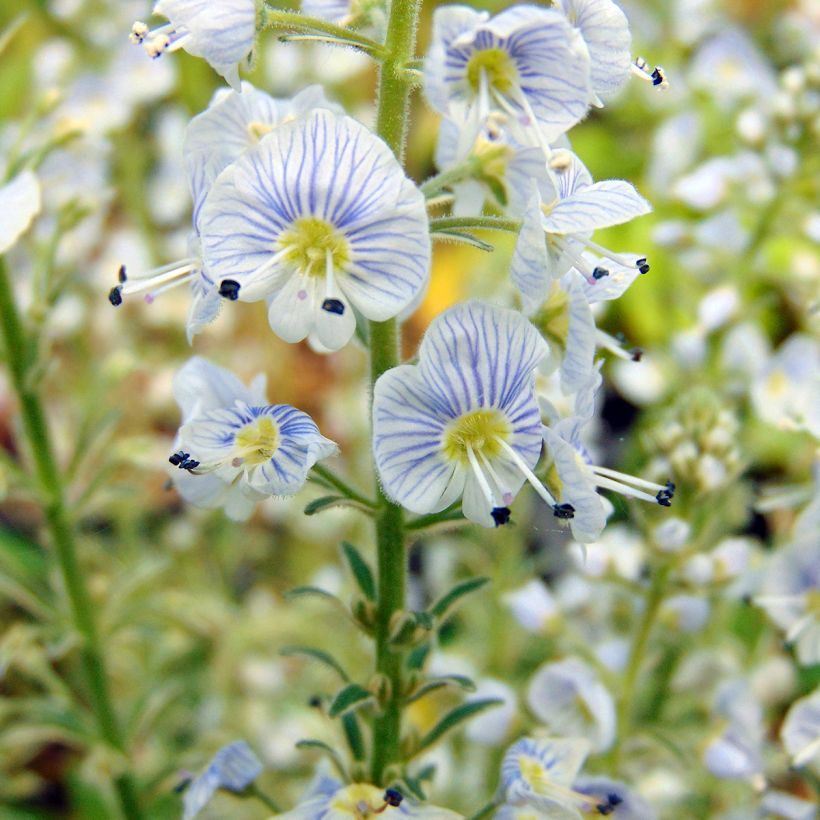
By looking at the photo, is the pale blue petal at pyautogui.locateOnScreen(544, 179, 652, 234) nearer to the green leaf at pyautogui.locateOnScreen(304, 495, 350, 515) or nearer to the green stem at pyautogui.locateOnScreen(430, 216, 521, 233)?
the green stem at pyautogui.locateOnScreen(430, 216, 521, 233)

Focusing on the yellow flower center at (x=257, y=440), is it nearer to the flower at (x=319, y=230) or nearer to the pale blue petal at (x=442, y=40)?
the flower at (x=319, y=230)

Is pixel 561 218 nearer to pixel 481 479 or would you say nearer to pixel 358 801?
pixel 481 479

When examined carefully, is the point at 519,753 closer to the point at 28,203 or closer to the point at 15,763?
→ the point at 28,203

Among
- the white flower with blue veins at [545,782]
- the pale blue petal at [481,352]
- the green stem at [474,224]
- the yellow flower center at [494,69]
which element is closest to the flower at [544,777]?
the white flower with blue veins at [545,782]

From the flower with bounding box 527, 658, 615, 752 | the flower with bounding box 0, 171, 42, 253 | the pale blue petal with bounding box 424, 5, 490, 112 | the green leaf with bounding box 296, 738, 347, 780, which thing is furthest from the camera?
the flower with bounding box 527, 658, 615, 752

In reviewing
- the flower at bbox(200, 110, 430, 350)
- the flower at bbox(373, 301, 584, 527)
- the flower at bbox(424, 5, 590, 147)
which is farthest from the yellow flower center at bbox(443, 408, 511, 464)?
the flower at bbox(424, 5, 590, 147)

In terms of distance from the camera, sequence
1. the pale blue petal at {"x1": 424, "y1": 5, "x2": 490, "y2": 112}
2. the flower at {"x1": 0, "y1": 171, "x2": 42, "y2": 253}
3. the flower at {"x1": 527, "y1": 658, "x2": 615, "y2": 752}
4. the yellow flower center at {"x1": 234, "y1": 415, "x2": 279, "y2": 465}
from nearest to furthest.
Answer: the pale blue petal at {"x1": 424, "y1": 5, "x2": 490, "y2": 112}
the yellow flower center at {"x1": 234, "y1": 415, "x2": 279, "y2": 465}
the flower at {"x1": 0, "y1": 171, "x2": 42, "y2": 253}
the flower at {"x1": 527, "y1": 658, "x2": 615, "y2": 752}

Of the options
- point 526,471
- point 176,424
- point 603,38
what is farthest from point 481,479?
point 176,424

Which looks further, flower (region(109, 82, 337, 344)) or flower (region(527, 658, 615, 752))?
flower (region(527, 658, 615, 752))

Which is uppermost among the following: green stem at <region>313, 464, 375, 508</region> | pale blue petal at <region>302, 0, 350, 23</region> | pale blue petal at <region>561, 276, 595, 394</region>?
pale blue petal at <region>302, 0, 350, 23</region>
